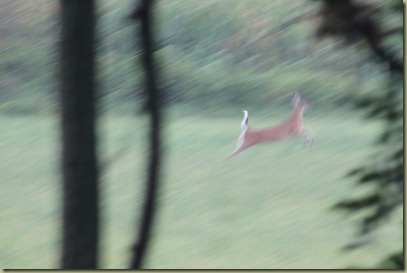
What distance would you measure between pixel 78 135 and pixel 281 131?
50 centimetres

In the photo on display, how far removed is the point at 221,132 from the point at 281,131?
148 millimetres

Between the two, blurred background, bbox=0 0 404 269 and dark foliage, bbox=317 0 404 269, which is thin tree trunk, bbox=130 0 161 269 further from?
dark foliage, bbox=317 0 404 269

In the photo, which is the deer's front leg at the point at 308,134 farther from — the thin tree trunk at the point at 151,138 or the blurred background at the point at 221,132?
the thin tree trunk at the point at 151,138

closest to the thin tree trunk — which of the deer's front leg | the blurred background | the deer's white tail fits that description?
the blurred background

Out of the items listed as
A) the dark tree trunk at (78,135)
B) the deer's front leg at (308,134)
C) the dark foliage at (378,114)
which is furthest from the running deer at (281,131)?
the dark tree trunk at (78,135)

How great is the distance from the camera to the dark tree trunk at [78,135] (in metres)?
1.50

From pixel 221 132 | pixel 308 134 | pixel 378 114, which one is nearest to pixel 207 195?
pixel 221 132

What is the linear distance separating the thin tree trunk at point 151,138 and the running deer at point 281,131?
196 mm

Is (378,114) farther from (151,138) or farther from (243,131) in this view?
(151,138)

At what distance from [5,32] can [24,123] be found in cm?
23

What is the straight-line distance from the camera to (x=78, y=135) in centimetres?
150

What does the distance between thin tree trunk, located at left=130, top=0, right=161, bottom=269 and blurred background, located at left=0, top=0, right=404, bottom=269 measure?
2cm

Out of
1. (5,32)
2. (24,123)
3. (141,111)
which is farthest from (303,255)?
(5,32)

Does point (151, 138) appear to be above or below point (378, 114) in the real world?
above
